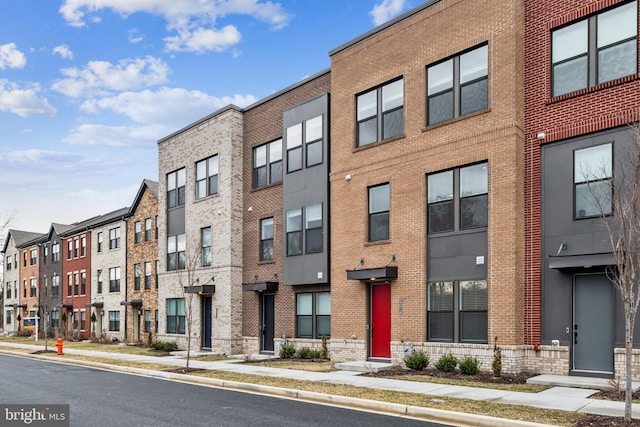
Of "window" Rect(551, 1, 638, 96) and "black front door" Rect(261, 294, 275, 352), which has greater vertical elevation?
"window" Rect(551, 1, 638, 96)

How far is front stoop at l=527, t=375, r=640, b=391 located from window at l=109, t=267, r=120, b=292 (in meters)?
34.0

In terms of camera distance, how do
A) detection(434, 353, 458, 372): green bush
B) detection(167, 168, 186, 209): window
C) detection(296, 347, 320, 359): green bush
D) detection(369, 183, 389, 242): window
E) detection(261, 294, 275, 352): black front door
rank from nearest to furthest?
1. detection(434, 353, 458, 372): green bush
2. detection(369, 183, 389, 242): window
3. detection(296, 347, 320, 359): green bush
4. detection(261, 294, 275, 352): black front door
5. detection(167, 168, 186, 209): window

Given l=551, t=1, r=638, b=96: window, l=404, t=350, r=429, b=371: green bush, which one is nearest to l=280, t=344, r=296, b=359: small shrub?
l=404, t=350, r=429, b=371: green bush

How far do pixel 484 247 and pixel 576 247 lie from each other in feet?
8.39

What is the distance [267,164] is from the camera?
2672 cm

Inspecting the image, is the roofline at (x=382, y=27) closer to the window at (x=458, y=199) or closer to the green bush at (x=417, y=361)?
the window at (x=458, y=199)

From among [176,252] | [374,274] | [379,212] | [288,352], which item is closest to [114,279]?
[176,252]

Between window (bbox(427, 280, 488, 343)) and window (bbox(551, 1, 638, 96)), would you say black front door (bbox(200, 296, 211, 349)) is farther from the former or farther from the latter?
window (bbox(551, 1, 638, 96))

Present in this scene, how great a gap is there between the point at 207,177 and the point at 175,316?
768 cm

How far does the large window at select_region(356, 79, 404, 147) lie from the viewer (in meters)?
20.1

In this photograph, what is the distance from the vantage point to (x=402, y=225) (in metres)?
19.4

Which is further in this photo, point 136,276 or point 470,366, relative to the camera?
point 136,276

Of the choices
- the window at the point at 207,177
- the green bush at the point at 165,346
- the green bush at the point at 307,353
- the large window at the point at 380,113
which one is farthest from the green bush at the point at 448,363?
the green bush at the point at 165,346

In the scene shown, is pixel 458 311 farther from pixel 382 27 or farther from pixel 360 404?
pixel 382 27
